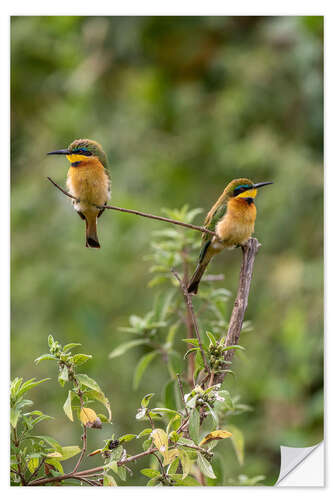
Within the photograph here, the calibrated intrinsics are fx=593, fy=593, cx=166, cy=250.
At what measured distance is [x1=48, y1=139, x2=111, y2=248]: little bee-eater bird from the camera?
1.38 m

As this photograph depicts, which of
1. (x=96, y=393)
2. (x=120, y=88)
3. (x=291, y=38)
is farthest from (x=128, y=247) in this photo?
(x=96, y=393)

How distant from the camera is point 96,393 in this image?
1259 mm

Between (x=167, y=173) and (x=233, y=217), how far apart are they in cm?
148

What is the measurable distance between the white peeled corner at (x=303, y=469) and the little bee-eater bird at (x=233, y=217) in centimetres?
65

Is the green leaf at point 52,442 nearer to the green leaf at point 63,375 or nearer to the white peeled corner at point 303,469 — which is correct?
the green leaf at point 63,375

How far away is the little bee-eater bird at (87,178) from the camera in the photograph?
138 centimetres

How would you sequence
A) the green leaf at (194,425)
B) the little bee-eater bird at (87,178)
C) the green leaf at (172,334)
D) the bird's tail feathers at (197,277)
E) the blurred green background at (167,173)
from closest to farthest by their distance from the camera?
the green leaf at (194,425) < the little bee-eater bird at (87,178) < the bird's tail feathers at (197,277) < the green leaf at (172,334) < the blurred green background at (167,173)

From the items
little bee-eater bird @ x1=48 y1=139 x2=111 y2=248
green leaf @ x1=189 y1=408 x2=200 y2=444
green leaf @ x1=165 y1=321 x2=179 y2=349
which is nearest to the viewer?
green leaf @ x1=189 y1=408 x2=200 y2=444

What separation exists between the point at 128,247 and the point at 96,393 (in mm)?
1567

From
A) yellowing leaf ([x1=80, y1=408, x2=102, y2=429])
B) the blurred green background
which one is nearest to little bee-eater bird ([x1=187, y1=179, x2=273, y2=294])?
yellowing leaf ([x1=80, y1=408, x2=102, y2=429])

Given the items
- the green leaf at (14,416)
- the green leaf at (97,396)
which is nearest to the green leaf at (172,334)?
the green leaf at (97,396)

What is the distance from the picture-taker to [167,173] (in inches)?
112

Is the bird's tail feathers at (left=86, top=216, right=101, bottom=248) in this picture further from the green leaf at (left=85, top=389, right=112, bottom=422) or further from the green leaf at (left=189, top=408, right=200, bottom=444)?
the green leaf at (left=189, top=408, right=200, bottom=444)

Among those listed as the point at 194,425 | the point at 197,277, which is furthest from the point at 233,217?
the point at 194,425
